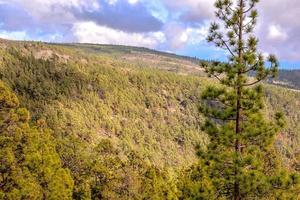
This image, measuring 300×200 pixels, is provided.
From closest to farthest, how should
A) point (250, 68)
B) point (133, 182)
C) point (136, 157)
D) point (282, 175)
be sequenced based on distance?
point (282, 175) < point (250, 68) < point (133, 182) < point (136, 157)

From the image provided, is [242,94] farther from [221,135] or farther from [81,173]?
[81,173]

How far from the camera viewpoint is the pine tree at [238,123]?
29.6 meters

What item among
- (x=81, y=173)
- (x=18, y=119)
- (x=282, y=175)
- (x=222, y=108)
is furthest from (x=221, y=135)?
(x=81, y=173)

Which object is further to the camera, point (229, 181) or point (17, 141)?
point (17, 141)

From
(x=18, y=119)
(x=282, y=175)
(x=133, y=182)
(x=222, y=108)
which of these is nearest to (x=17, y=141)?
(x=18, y=119)

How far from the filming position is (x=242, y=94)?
1220 inches

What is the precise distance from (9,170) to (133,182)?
3986 centimetres

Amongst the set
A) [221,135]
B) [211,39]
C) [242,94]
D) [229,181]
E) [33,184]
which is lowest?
[33,184]

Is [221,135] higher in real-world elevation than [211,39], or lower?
lower

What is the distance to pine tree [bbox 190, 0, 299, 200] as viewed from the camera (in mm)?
29578

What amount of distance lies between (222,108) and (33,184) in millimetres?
15778

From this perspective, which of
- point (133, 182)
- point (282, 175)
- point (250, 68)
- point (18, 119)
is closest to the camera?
point (282, 175)

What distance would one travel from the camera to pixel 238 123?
3069 cm

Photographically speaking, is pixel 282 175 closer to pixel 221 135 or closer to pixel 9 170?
pixel 221 135
